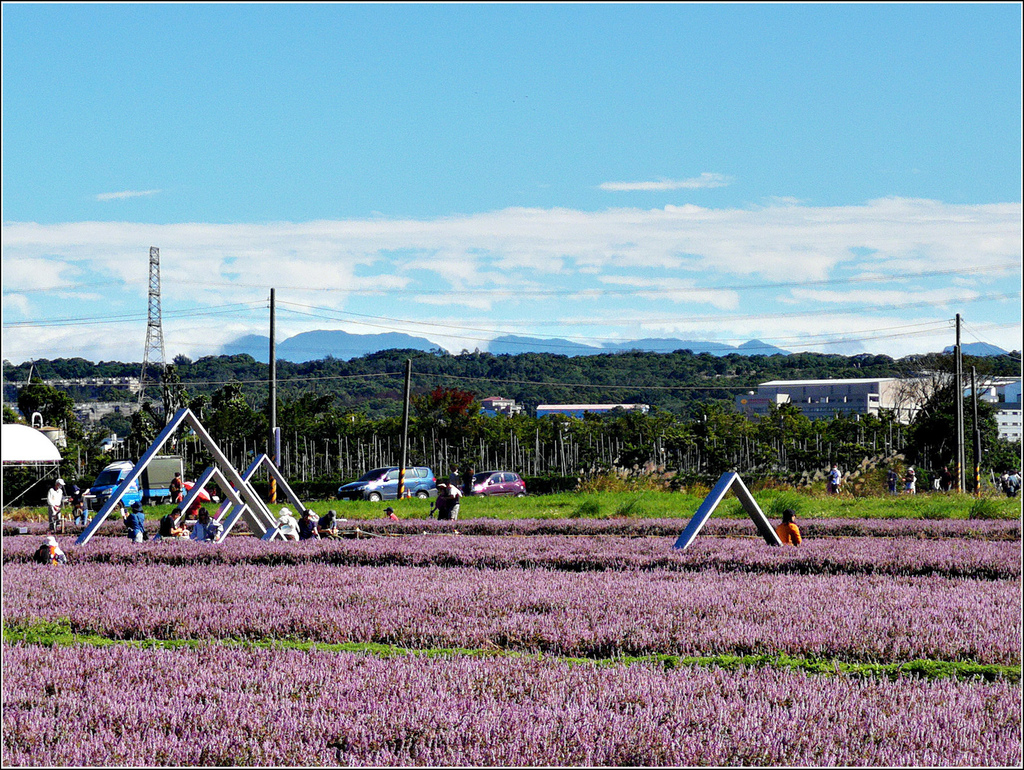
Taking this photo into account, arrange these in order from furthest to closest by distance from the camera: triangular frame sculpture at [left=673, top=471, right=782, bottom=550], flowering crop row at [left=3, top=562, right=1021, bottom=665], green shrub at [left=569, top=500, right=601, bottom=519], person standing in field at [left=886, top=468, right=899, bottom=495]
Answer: person standing in field at [left=886, top=468, right=899, bottom=495] < green shrub at [left=569, top=500, right=601, bottom=519] < triangular frame sculpture at [left=673, top=471, right=782, bottom=550] < flowering crop row at [left=3, top=562, right=1021, bottom=665]

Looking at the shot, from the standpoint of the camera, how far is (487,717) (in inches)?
223

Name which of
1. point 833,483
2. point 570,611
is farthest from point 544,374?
point 570,611

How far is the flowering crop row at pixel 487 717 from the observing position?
523 centimetres

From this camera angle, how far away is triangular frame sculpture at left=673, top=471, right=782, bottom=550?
56.8ft

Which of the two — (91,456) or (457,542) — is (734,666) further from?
(91,456)

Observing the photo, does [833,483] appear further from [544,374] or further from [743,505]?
[544,374]

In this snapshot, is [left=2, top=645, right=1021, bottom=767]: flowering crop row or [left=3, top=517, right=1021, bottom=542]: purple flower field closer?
[left=2, top=645, right=1021, bottom=767]: flowering crop row

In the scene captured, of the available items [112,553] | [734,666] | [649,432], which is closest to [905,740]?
[734,666]

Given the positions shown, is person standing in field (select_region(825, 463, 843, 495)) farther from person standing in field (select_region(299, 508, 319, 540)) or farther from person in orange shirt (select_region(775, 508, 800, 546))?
person standing in field (select_region(299, 508, 319, 540))

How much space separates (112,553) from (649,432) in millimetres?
31301

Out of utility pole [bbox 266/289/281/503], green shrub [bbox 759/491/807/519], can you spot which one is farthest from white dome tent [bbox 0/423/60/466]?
utility pole [bbox 266/289/281/503]

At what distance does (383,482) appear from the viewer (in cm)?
4150

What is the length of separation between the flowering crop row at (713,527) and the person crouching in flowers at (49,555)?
6.93 m

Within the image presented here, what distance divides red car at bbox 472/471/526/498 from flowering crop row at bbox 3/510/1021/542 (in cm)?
1514
